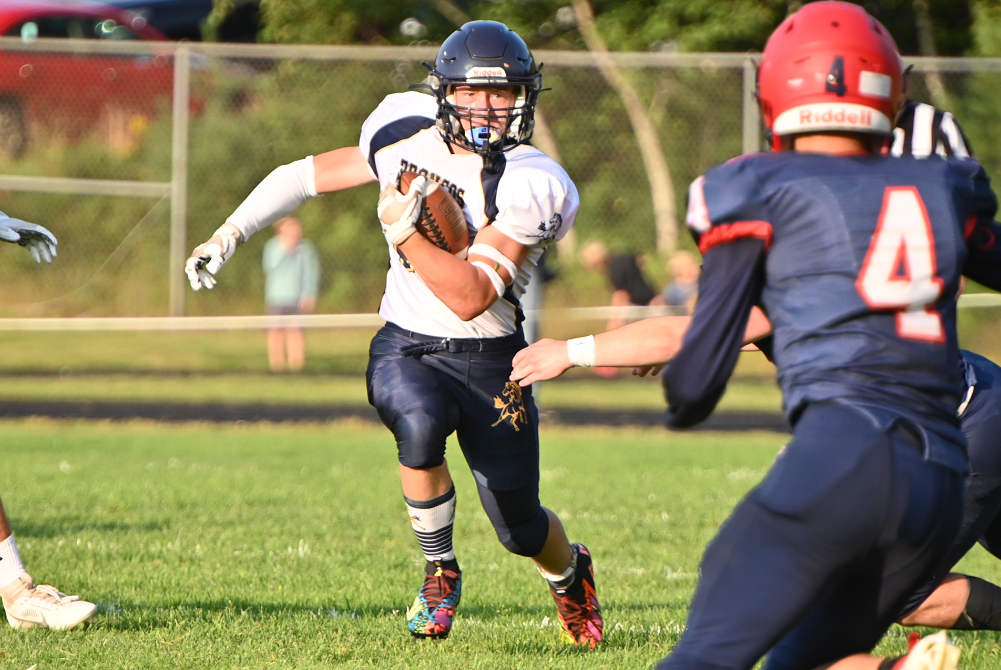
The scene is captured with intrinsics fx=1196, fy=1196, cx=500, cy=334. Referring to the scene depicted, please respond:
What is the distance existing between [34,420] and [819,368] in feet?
31.4

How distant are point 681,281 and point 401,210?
973 cm

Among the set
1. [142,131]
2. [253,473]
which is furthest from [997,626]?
[142,131]

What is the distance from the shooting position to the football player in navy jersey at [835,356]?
2.12 metres

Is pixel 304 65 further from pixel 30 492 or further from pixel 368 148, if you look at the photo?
pixel 368 148

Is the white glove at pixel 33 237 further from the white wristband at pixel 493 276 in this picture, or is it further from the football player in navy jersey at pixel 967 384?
the football player in navy jersey at pixel 967 384

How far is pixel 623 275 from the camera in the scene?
12.9 m

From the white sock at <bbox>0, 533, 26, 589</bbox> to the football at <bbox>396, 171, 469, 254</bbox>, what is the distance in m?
1.83

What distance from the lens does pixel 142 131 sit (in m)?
12.7

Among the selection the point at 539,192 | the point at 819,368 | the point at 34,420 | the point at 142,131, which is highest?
the point at 142,131

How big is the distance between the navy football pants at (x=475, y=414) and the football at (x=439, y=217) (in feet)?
1.49

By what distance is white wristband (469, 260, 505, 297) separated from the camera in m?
3.52

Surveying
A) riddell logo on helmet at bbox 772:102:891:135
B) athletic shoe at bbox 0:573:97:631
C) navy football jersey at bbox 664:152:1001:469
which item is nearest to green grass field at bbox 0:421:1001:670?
athletic shoe at bbox 0:573:97:631

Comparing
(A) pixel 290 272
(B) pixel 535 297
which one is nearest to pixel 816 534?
(B) pixel 535 297

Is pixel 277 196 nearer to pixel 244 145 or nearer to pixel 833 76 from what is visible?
pixel 833 76
